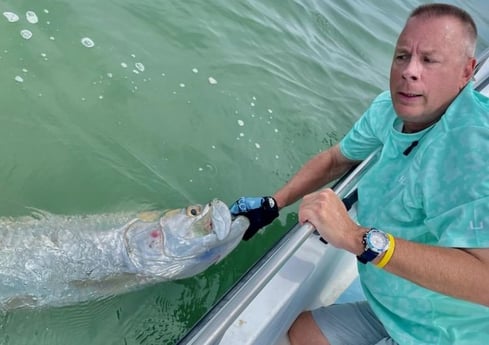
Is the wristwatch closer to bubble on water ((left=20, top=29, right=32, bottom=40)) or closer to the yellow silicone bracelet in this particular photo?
the yellow silicone bracelet

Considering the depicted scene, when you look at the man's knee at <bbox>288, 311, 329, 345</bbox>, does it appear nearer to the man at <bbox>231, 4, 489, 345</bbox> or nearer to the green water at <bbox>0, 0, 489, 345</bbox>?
the man at <bbox>231, 4, 489, 345</bbox>

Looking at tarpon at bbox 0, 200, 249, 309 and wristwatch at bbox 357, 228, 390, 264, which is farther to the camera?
tarpon at bbox 0, 200, 249, 309

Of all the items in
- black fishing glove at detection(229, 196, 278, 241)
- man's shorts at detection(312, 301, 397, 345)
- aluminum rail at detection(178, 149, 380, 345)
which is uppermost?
aluminum rail at detection(178, 149, 380, 345)

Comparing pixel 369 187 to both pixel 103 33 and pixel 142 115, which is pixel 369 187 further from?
pixel 103 33

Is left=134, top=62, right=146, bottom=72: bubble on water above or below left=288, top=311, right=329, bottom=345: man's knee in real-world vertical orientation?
below

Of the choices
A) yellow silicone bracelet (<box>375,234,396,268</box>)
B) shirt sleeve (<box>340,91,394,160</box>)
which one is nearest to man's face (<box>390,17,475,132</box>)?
shirt sleeve (<box>340,91,394,160</box>)

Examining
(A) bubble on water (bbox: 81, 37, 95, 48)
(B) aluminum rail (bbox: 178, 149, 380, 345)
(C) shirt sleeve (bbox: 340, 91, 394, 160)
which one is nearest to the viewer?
(B) aluminum rail (bbox: 178, 149, 380, 345)

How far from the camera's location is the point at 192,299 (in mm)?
3578

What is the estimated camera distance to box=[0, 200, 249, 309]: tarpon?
3.34m

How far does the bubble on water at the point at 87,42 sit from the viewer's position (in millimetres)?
5047

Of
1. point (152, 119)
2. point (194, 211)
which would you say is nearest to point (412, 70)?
point (194, 211)

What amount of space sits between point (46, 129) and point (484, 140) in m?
3.26

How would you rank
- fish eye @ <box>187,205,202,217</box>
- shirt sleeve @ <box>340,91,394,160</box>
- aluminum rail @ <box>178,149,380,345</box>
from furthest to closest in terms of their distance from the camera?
fish eye @ <box>187,205,202,217</box>
shirt sleeve @ <box>340,91,394,160</box>
aluminum rail @ <box>178,149,380,345</box>

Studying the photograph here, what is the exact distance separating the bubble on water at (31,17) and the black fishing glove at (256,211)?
286cm
